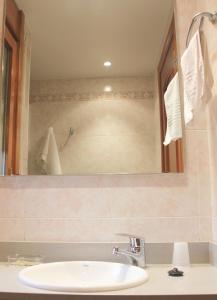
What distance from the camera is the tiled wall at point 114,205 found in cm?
132

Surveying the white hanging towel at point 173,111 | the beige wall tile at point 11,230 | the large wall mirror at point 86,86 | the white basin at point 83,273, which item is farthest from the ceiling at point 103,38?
the white basin at point 83,273

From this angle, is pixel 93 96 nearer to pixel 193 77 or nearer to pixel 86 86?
pixel 86 86

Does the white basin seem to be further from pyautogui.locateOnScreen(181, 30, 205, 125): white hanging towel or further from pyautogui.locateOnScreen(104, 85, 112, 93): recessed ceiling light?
pyautogui.locateOnScreen(104, 85, 112, 93): recessed ceiling light

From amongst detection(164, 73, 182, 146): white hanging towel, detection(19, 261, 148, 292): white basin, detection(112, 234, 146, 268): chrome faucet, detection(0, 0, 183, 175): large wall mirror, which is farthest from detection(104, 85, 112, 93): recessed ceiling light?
detection(19, 261, 148, 292): white basin

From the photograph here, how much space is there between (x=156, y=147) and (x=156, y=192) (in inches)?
8.3

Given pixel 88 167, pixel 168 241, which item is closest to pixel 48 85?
pixel 88 167

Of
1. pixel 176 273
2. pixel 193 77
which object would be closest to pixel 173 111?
pixel 193 77

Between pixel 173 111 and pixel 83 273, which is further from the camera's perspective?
pixel 173 111

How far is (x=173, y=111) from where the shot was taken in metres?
1.42

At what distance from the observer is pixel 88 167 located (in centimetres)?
139

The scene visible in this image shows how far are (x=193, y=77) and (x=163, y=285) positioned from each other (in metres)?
0.73

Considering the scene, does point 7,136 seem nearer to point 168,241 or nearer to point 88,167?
point 88,167

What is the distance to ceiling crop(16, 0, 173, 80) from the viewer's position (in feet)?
4.80

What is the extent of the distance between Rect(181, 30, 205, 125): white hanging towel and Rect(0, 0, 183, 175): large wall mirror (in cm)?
27
